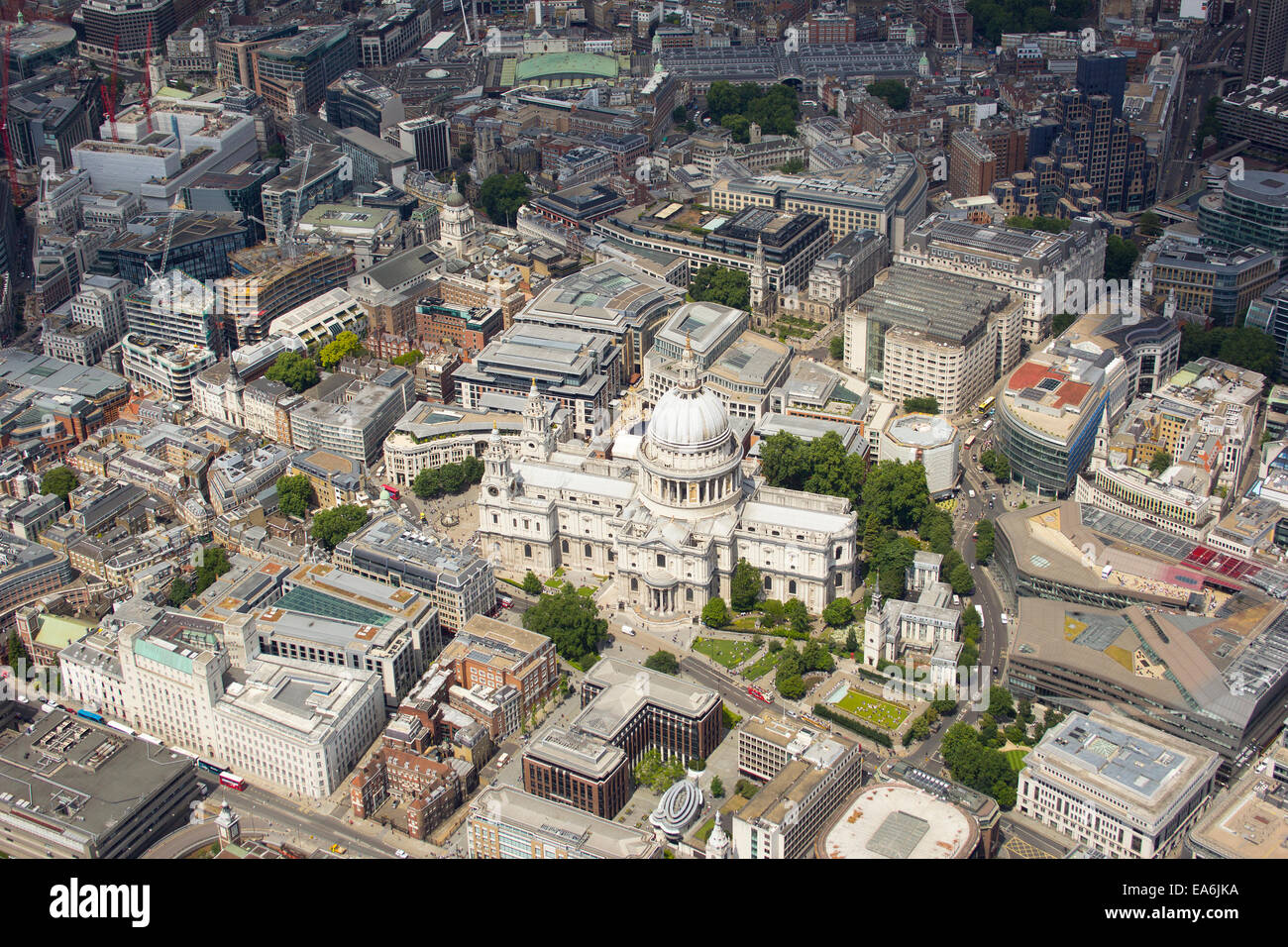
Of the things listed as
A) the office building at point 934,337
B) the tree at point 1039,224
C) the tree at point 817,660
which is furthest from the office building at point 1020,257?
the tree at point 817,660

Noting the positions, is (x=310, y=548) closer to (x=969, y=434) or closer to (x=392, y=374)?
(x=392, y=374)

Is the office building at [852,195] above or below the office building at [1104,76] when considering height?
below

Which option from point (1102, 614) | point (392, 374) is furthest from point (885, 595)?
point (392, 374)

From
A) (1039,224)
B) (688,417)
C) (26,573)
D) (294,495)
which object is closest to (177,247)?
(294,495)

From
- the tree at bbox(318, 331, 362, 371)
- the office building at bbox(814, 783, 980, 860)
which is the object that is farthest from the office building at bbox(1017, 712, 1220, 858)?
the tree at bbox(318, 331, 362, 371)

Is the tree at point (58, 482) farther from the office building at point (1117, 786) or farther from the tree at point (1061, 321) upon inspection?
the tree at point (1061, 321)

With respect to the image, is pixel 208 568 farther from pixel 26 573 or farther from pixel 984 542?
pixel 984 542

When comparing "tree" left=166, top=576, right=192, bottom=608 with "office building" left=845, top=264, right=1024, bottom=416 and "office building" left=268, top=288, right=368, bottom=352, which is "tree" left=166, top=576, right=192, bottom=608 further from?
"office building" left=845, top=264, right=1024, bottom=416
